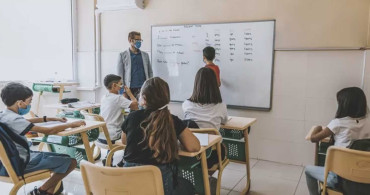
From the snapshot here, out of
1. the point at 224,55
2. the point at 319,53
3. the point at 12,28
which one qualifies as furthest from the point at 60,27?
the point at 319,53

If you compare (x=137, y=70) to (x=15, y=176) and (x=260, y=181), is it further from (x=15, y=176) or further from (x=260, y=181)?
(x=15, y=176)

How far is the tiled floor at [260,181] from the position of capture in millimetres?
3017

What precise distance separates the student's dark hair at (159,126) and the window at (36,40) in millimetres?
3330

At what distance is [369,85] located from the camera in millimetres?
3314

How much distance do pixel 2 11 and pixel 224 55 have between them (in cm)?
301

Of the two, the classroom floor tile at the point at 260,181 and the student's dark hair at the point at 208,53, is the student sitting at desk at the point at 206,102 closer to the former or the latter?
the classroom floor tile at the point at 260,181

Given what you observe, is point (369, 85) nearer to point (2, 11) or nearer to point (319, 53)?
point (319, 53)

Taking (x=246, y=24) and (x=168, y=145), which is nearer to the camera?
(x=168, y=145)

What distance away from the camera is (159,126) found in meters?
1.72

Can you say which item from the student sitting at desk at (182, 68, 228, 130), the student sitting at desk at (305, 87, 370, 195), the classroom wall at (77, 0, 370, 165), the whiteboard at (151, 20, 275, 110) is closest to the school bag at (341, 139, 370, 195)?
the student sitting at desk at (305, 87, 370, 195)

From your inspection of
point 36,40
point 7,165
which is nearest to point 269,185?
point 7,165

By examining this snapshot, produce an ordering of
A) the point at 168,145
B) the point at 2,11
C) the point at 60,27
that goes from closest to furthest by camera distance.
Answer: the point at 168,145
the point at 2,11
the point at 60,27

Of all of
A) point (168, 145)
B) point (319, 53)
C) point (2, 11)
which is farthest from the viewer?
point (2, 11)

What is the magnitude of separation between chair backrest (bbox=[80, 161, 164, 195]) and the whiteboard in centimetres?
267
